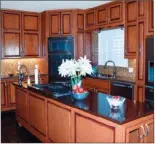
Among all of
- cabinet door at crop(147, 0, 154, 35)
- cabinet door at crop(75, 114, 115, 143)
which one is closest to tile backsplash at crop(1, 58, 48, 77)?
cabinet door at crop(147, 0, 154, 35)

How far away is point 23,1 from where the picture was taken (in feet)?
14.4

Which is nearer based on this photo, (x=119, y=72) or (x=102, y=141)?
(x=102, y=141)

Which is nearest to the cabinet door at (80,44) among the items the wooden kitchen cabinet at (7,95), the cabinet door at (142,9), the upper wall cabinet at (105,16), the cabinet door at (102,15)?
the upper wall cabinet at (105,16)

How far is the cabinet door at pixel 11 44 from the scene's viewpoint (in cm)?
516

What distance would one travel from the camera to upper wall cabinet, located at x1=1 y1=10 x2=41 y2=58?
5141 millimetres

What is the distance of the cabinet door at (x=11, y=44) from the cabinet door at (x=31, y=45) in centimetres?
16

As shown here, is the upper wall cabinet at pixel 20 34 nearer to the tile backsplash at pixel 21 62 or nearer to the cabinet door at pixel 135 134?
the tile backsplash at pixel 21 62

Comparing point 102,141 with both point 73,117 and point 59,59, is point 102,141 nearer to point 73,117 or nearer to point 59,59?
point 73,117

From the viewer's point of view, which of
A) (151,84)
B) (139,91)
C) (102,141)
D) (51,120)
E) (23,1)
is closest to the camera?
(102,141)

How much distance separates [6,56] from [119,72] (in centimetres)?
299

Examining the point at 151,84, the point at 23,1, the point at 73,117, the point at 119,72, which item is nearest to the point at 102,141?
the point at 73,117

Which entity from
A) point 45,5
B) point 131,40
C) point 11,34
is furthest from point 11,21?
point 131,40

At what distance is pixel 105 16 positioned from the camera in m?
4.73

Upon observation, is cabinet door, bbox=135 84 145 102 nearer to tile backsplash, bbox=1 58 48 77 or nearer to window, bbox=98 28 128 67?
window, bbox=98 28 128 67
